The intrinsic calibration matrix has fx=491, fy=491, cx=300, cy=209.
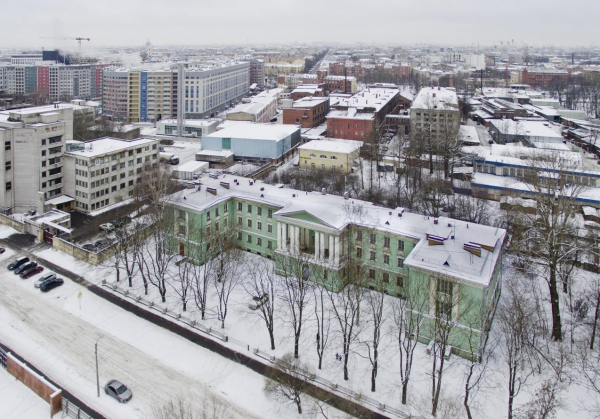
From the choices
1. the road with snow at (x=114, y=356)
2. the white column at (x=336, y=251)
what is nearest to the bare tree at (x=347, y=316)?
the white column at (x=336, y=251)

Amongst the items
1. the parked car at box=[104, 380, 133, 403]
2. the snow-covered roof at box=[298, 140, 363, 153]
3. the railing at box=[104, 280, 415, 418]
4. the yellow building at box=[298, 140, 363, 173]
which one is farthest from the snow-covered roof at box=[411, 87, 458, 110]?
the parked car at box=[104, 380, 133, 403]

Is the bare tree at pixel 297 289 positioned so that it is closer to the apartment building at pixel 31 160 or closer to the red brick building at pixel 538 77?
the apartment building at pixel 31 160

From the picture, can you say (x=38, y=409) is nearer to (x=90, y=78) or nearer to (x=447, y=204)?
(x=447, y=204)

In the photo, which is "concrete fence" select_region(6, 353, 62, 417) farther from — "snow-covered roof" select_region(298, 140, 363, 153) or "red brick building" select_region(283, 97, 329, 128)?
"red brick building" select_region(283, 97, 329, 128)

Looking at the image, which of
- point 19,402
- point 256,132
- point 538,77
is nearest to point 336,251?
point 19,402

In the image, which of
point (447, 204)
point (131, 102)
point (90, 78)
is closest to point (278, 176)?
point (447, 204)
